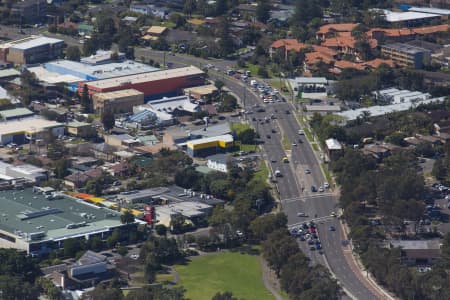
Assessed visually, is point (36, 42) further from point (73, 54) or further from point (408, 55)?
point (408, 55)

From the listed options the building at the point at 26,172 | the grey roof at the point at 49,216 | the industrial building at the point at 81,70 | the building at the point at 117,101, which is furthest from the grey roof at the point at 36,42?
the grey roof at the point at 49,216

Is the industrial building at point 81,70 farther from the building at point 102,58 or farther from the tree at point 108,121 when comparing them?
the tree at point 108,121

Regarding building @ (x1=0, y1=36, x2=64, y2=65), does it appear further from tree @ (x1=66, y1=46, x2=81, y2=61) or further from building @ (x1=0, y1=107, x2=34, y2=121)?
building @ (x1=0, y1=107, x2=34, y2=121)

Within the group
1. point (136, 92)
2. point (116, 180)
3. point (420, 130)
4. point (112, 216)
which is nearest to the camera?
point (112, 216)

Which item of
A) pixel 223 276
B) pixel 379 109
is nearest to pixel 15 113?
pixel 379 109

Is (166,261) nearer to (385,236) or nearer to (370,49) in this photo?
(385,236)

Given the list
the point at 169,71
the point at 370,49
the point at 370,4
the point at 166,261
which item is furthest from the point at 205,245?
the point at 370,4
